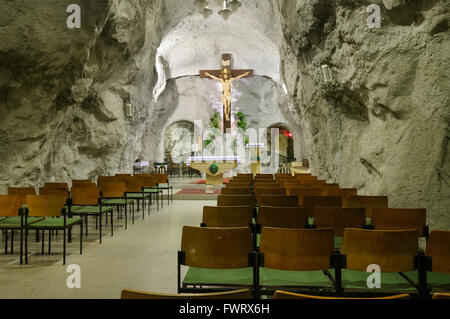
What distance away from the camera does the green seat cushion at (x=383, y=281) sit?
225 cm

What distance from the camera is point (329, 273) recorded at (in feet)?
8.36

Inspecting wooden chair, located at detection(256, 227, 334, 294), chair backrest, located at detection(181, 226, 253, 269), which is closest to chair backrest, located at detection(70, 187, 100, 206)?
chair backrest, located at detection(181, 226, 253, 269)

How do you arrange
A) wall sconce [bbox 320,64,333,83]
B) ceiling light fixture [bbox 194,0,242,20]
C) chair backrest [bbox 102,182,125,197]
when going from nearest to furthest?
chair backrest [bbox 102,182,125,197] → wall sconce [bbox 320,64,333,83] → ceiling light fixture [bbox 194,0,242,20]

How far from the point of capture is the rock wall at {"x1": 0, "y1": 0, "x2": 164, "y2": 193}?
6121 mm

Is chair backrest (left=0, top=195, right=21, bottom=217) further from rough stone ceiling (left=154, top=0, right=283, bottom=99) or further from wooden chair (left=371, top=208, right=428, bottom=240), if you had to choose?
rough stone ceiling (left=154, top=0, right=283, bottom=99)

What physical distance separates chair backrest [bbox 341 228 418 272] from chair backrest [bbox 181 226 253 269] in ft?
2.19

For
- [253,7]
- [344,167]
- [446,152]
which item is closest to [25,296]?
[446,152]

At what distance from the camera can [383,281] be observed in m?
2.40

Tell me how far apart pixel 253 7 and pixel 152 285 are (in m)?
14.2

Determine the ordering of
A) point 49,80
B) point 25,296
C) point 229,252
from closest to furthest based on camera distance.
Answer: point 229,252
point 25,296
point 49,80

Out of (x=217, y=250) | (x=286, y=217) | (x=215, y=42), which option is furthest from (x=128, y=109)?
(x=217, y=250)

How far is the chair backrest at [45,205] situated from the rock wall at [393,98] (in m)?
4.40

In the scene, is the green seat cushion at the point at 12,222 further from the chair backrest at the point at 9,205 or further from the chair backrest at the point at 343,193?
the chair backrest at the point at 343,193
